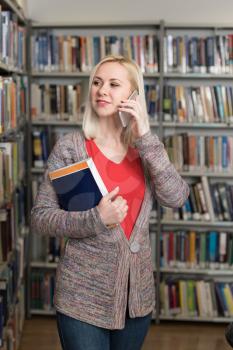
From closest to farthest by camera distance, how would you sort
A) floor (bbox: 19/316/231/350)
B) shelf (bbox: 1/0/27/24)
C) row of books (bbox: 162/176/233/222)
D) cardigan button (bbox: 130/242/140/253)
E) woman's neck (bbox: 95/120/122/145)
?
cardigan button (bbox: 130/242/140/253) → woman's neck (bbox: 95/120/122/145) → shelf (bbox: 1/0/27/24) → floor (bbox: 19/316/231/350) → row of books (bbox: 162/176/233/222)

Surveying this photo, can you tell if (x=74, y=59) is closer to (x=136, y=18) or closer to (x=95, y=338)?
(x=136, y=18)

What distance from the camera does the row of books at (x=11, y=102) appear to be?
256 cm

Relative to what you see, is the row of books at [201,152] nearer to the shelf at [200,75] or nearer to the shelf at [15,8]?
the shelf at [200,75]

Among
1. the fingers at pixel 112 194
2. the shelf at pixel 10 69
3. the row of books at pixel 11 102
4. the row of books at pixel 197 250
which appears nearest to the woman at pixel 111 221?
the fingers at pixel 112 194

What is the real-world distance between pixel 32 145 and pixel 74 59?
719 millimetres

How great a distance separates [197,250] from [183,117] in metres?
1.02

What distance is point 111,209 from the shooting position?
1.55 metres

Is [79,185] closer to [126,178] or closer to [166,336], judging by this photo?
[126,178]

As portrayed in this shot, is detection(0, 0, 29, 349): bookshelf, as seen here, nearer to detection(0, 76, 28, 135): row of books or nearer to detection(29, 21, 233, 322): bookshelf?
detection(0, 76, 28, 135): row of books

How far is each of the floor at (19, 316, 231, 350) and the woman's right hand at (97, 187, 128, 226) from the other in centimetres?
220

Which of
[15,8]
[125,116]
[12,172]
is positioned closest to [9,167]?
[12,172]

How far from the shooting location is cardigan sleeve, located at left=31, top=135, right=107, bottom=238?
1.57m

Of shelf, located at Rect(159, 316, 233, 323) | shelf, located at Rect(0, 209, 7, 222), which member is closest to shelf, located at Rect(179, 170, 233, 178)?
shelf, located at Rect(159, 316, 233, 323)

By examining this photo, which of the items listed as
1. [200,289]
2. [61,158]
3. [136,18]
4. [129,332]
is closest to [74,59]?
[136,18]
